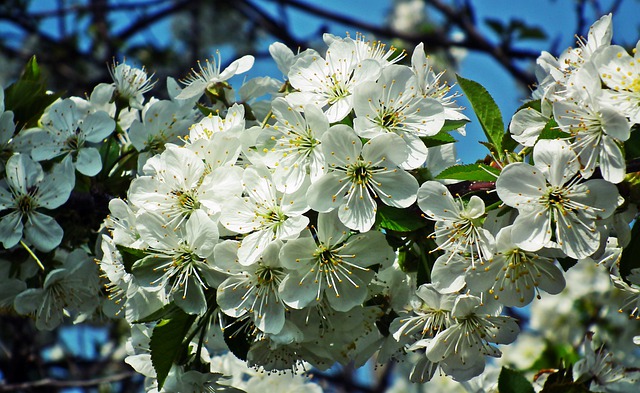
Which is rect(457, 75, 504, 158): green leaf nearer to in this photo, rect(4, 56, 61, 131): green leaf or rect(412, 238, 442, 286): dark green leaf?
rect(412, 238, 442, 286): dark green leaf

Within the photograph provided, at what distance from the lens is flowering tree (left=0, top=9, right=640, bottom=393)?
5.49 ft

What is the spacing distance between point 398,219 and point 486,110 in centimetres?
44

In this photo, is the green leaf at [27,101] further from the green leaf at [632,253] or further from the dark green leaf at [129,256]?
the green leaf at [632,253]

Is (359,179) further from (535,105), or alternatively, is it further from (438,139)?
(535,105)

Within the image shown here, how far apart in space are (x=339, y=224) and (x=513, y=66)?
393cm

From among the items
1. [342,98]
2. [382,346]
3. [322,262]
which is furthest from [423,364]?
[342,98]

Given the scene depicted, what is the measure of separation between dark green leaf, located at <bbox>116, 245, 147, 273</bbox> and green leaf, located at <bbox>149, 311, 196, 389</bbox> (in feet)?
0.64

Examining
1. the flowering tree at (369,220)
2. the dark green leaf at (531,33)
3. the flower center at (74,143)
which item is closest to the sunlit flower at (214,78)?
the flowering tree at (369,220)

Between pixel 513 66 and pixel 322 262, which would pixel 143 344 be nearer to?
pixel 322 262

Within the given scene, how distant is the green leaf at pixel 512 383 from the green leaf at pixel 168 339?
1005mm

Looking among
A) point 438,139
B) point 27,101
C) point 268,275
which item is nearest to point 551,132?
point 438,139

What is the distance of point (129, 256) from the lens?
1901 mm

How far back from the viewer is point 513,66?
5.34m

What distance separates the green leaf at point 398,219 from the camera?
182 cm
